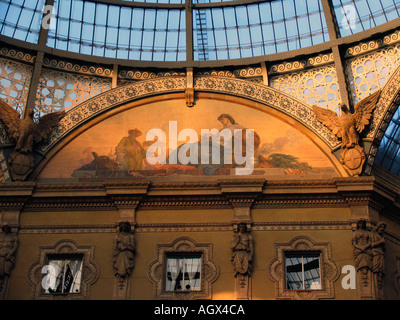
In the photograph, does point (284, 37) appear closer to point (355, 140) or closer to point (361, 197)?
point (355, 140)

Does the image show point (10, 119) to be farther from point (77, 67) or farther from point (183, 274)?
point (183, 274)

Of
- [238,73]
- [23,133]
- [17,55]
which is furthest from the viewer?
[238,73]

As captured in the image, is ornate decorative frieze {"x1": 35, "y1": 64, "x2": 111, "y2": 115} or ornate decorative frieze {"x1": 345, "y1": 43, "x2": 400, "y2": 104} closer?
ornate decorative frieze {"x1": 345, "y1": 43, "x2": 400, "y2": 104}

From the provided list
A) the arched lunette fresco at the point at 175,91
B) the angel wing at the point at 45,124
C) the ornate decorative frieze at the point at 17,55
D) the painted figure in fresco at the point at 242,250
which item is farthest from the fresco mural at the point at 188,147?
the ornate decorative frieze at the point at 17,55

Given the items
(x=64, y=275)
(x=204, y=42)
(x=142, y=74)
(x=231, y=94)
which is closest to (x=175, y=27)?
(x=204, y=42)

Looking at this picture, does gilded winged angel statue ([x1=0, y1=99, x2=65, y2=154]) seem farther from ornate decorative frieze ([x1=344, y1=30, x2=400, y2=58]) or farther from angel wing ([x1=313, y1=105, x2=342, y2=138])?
ornate decorative frieze ([x1=344, y1=30, x2=400, y2=58])

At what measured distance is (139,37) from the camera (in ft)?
108

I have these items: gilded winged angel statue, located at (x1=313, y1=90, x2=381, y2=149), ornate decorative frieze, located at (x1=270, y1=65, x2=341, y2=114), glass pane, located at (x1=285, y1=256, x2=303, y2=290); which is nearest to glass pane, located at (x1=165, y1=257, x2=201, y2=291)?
glass pane, located at (x1=285, y1=256, x2=303, y2=290)

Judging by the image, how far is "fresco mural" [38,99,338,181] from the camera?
29.3 meters

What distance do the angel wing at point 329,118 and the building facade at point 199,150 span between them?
9 cm

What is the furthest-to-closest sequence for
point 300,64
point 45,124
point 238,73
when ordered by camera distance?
point 238,73, point 300,64, point 45,124

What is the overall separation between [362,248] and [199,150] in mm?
7587

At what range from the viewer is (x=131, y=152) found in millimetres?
30016
